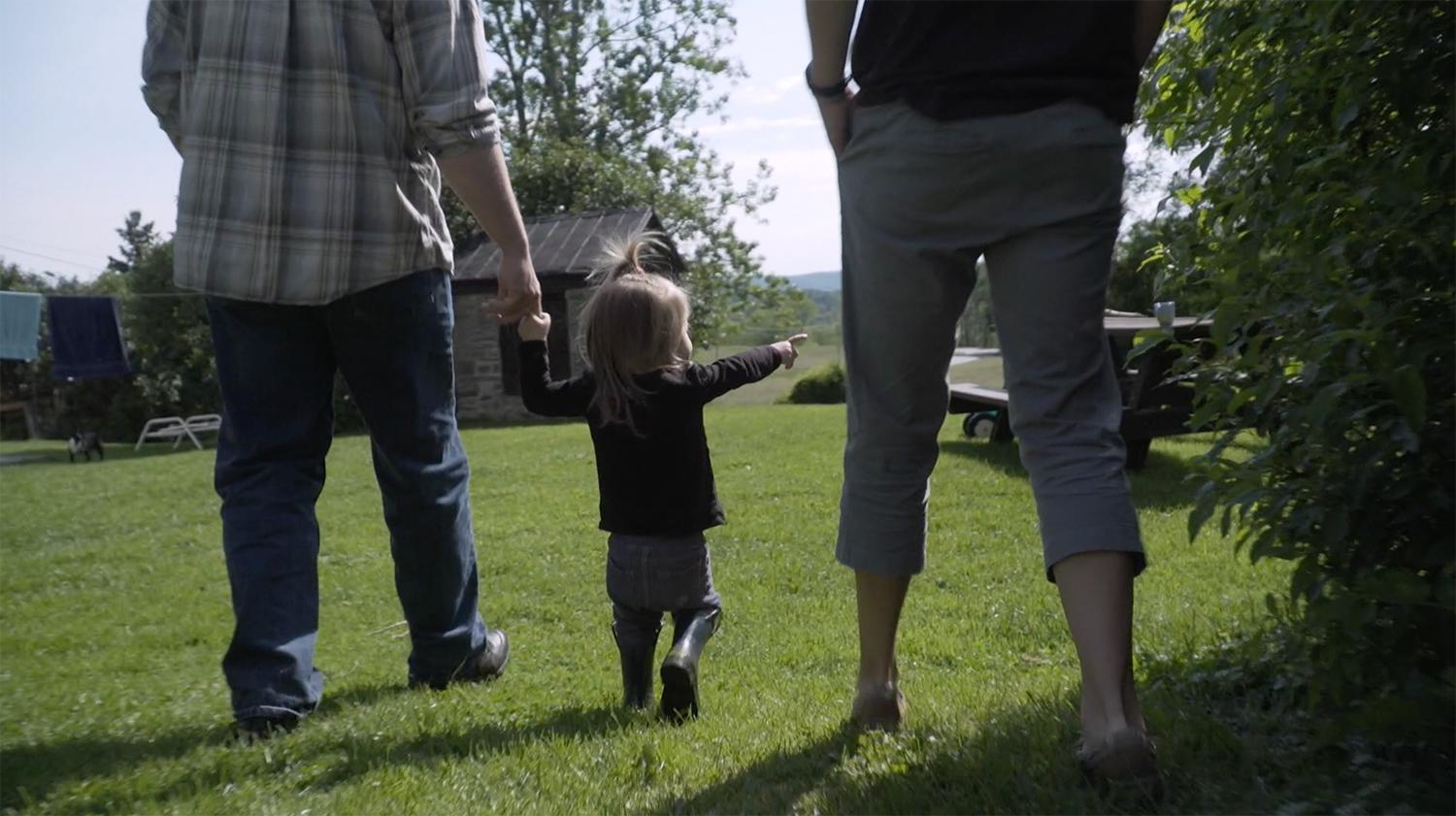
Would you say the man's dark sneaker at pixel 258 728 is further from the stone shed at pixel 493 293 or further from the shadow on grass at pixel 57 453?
the stone shed at pixel 493 293

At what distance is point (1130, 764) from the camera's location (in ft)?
6.14

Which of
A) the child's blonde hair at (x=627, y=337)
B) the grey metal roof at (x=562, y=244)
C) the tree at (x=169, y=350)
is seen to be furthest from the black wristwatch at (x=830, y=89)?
the tree at (x=169, y=350)

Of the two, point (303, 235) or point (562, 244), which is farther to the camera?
point (562, 244)

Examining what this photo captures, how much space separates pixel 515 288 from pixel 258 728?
3.58 ft

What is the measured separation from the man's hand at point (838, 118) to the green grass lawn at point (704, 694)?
104cm

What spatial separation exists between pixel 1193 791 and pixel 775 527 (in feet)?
13.2

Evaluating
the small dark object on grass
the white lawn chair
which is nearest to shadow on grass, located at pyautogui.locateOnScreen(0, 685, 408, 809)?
the small dark object on grass

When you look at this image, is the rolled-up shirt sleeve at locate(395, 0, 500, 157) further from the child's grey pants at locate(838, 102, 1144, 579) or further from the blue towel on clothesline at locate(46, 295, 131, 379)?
the blue towel on clothesline at locate(46, 295, 131, 379)

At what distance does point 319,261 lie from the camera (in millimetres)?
2820

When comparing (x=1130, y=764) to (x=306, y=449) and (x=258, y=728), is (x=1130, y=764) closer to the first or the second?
(x=258, y=728)

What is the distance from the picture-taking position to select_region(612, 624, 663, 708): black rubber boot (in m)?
2.99

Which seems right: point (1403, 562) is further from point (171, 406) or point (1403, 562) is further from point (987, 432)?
point (171, 406)

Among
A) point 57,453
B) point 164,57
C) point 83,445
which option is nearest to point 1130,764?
point 164,57

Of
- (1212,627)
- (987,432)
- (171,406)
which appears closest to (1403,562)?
(1212,627)
